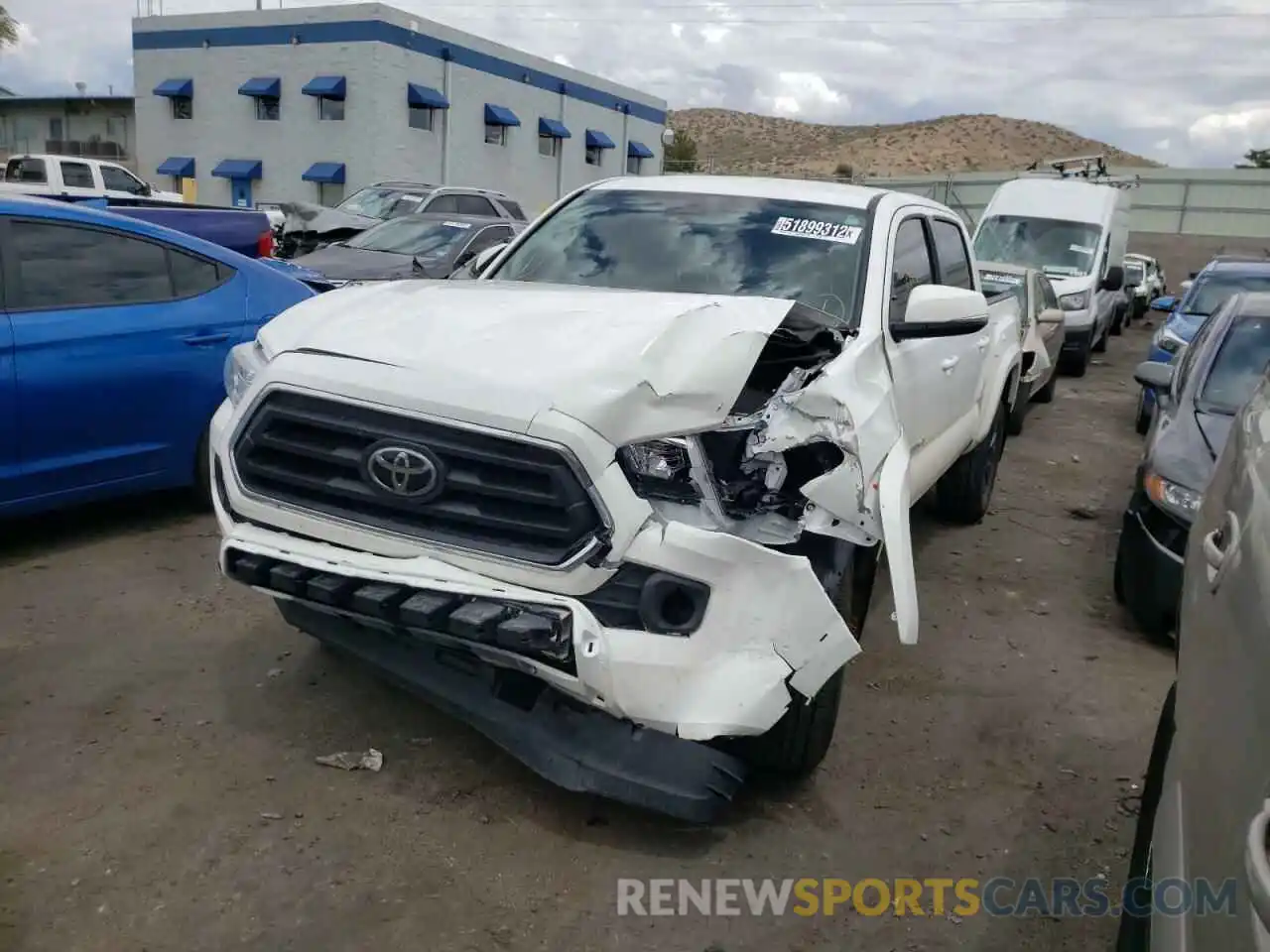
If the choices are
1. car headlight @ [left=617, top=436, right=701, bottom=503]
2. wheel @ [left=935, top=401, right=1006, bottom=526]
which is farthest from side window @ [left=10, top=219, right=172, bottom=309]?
wheel @ [left=935, top=401, right=1006, bottom=526]

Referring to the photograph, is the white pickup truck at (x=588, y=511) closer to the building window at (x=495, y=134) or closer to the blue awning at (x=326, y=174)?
the blue awning at (x=326, y=174)

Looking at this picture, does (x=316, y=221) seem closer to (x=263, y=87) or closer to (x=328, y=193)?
(x=328, y=193)

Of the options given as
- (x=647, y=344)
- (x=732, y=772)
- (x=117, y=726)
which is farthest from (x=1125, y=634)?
(x=117, y=726)

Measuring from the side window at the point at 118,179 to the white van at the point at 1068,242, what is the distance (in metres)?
15.7

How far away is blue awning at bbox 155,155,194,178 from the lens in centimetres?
3189

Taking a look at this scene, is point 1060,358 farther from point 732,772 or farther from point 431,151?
point 431,151

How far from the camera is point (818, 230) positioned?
4215 millimetres

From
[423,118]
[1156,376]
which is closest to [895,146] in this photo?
[423,118]

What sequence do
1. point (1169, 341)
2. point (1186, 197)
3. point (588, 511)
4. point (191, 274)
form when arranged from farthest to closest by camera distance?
point (1186, 197)
point (1169, 341)
point (191, 274)
point (588, 511)

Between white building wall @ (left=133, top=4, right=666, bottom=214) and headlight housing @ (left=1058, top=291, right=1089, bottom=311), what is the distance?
20.4 meters

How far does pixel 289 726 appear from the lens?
3.61 metres

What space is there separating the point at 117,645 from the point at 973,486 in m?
4.69

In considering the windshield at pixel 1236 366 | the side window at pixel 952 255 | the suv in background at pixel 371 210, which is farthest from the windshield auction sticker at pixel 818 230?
the suv in background at pixel 371 210

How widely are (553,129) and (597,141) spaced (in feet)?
9.92
